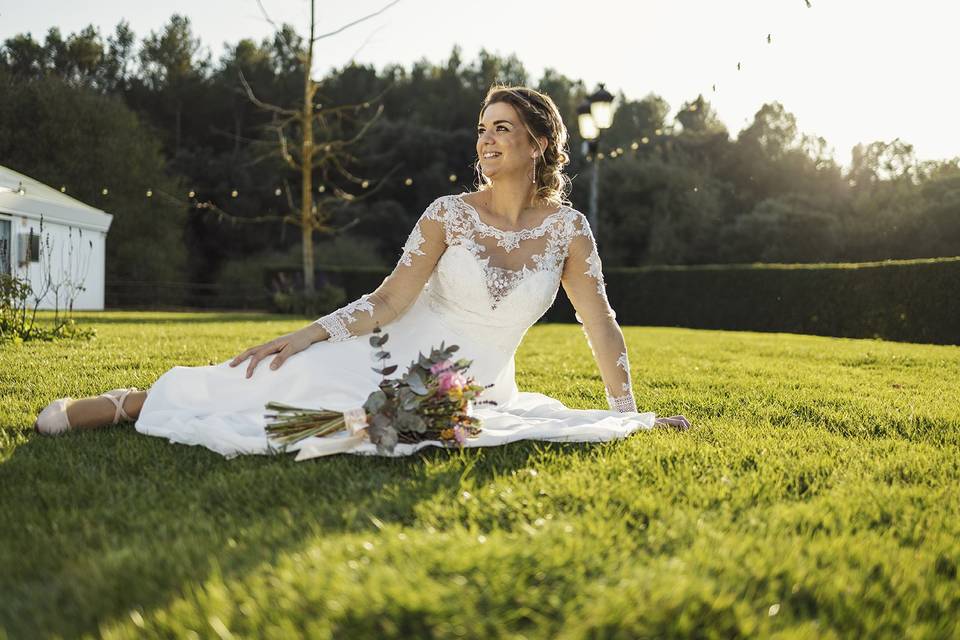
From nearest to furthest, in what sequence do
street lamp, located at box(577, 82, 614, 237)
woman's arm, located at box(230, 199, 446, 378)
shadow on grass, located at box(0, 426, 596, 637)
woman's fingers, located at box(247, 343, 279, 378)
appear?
1. shadow on grass, located at box(0, 426, 596, 637)
2. woman's fingers, located at box(247, 343, 279, 378)
3. woman's arm, located at box(230, 199, 446, 378)
4. street lamp, located at box(577, 82, 614, 237)

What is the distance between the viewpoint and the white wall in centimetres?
1936

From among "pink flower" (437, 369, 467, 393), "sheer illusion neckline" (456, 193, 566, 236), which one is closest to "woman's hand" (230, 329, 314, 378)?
"pink flower" (437, 369, 467, 393)

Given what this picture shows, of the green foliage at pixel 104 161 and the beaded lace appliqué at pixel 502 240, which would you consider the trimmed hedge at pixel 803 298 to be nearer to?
the beaded lace appliqué at pixel 502 240

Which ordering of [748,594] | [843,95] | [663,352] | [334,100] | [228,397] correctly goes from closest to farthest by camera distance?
[748,594]
[228,397]
[663,352]
[843,95]
[334,100]

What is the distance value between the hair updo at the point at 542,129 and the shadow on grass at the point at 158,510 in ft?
5.41

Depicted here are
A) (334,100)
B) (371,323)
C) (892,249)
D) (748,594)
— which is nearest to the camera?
(748,594)

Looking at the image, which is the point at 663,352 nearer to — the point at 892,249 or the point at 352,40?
the point at 352,40

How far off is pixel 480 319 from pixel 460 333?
0.14 metres

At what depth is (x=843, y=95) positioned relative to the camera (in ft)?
45.1

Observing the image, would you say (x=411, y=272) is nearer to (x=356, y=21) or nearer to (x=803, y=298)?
(x=803, y=298)

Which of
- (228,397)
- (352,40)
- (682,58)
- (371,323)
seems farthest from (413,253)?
(352,40)

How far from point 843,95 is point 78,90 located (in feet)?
90.5

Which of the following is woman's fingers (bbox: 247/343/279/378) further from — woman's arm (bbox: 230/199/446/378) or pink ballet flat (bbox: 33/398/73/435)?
pink ballet flat (bbox: 33/398/73/435)

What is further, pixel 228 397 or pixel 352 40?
pixel 352 40
